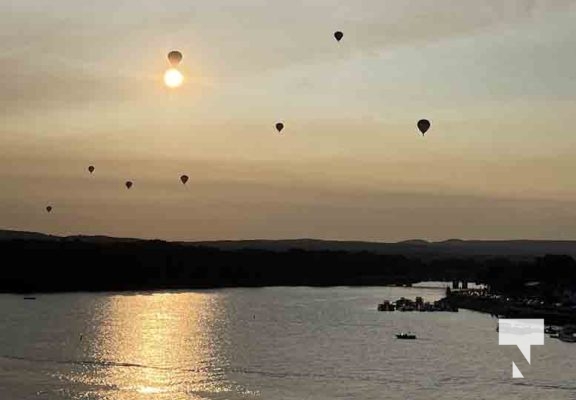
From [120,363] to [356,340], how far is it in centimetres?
2283

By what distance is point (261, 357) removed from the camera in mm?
67938

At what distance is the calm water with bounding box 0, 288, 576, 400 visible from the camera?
53.0m

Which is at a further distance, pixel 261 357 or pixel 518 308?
pixel 518 308

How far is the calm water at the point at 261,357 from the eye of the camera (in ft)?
174

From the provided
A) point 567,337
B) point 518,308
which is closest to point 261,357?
point 567,337

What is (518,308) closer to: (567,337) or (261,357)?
(567,337)

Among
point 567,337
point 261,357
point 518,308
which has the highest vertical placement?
point 518,308

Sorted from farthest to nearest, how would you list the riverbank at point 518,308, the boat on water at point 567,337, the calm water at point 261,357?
the riverbank at point 518,308
the boat on water at point 567,337
the calm water at point 261,357

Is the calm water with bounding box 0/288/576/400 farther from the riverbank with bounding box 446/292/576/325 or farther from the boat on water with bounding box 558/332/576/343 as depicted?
the riverbank with bounding box 446/292/576/325

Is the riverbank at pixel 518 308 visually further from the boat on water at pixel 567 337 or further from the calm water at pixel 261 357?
the boat on water at pixel 567 337

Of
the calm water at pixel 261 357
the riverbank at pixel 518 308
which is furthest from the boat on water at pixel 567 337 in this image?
the riverbank at pixel 518 308

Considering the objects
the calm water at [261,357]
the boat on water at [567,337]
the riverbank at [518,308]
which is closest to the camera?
the calm water at [261,357]

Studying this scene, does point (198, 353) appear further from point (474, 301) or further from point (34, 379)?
point (474, 301)

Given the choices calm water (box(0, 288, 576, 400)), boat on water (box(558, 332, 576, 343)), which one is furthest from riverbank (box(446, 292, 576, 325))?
boat on water (box(558, 332, 576, 343))
